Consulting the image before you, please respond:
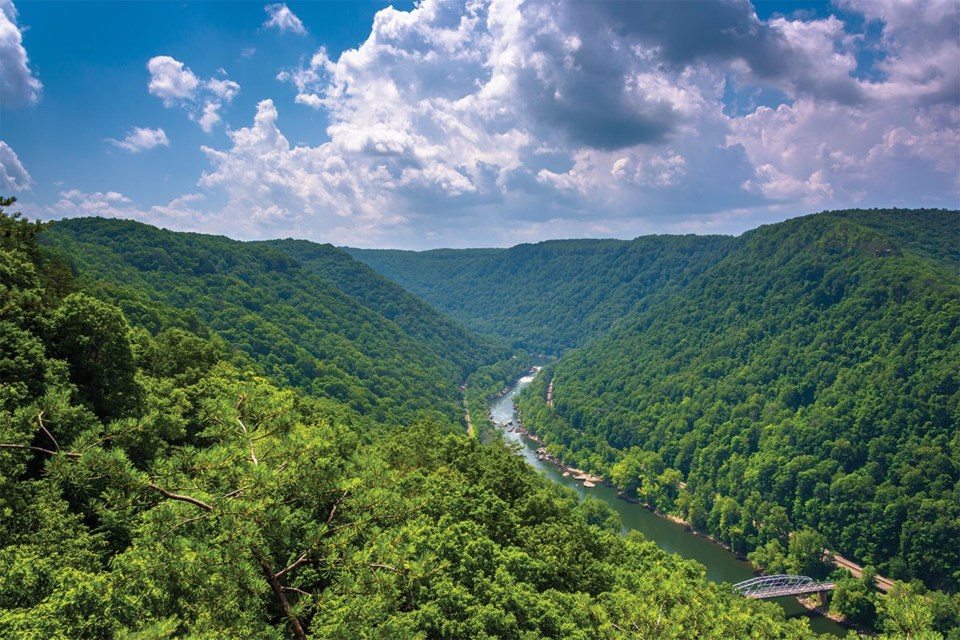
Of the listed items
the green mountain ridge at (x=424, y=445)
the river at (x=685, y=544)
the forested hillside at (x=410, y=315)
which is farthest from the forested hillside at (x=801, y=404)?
the forested hillside at (x=410, y=315)

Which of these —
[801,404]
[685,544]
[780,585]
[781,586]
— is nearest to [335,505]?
[781,586]

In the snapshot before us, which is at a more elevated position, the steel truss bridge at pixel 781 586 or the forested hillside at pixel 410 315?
the forested hillside at pixel 410 315

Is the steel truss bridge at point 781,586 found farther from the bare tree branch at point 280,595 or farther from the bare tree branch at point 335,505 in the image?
the bare tree branch at point 280,595

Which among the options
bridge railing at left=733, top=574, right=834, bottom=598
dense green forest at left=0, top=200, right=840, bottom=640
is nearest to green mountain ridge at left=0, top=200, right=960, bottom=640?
dense green forest at left=0, top=200, right=840, bottom=640

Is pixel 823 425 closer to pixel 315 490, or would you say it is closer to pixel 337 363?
pixel 337 363

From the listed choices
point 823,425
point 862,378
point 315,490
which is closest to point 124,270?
point 315,490

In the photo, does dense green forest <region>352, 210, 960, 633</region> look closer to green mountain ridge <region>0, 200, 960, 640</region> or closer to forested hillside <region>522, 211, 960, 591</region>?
forested hillside <region>522, 211, 960, 591</region>
